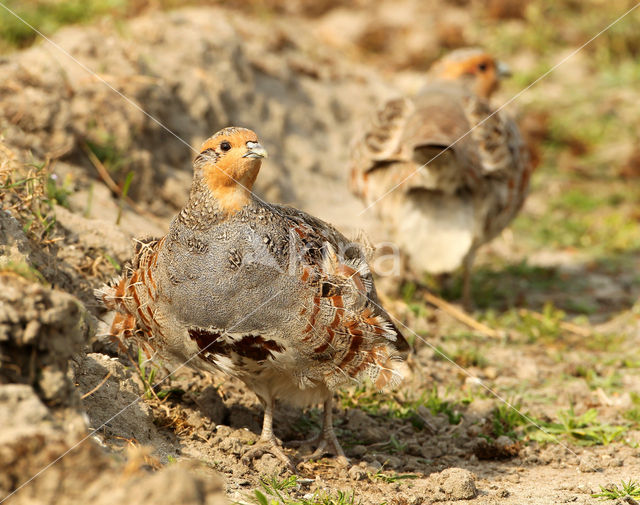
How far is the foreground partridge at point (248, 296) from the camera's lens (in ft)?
12.1

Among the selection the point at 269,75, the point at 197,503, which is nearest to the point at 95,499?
the point at 197,503

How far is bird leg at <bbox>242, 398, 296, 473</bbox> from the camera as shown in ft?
13.3

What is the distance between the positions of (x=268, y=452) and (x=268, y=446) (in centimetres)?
5

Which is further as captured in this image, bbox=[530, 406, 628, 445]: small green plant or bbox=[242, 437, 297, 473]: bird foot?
bbox=[530, 406, 628, 445]: small green plant

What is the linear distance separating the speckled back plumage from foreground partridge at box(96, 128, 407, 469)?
2603 mm

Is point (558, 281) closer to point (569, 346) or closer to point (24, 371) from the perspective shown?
point (569, 346)

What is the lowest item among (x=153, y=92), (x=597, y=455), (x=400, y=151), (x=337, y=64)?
(x=597, y=455)

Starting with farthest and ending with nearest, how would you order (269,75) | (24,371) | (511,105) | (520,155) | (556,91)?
(556,91) < (511,105) < (269,75) < (520,155) < (24,371)

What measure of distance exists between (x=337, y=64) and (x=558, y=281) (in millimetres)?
4391

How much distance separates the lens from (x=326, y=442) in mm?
4414

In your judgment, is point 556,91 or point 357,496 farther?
point 556,91

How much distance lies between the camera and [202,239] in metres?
3.73

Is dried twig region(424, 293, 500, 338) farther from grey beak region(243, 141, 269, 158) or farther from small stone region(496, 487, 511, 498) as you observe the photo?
grey beak region(243, 141, 269, 158)

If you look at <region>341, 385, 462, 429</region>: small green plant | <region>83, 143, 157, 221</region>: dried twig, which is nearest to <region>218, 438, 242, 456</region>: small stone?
<region>341, 385, 462, 429</region>: small green plant
